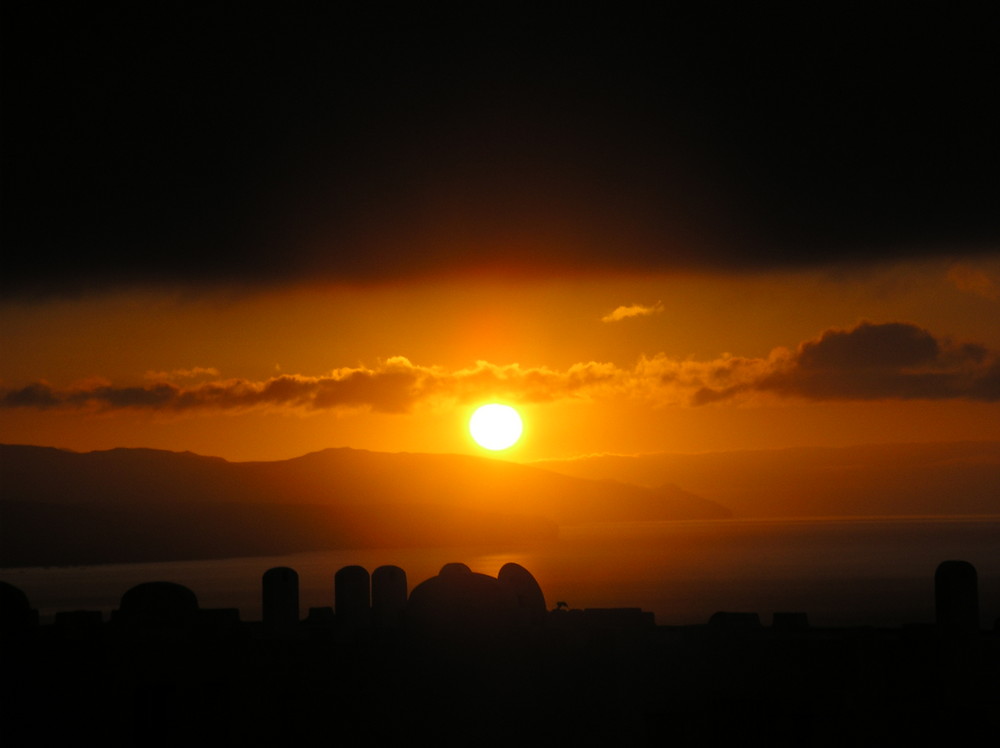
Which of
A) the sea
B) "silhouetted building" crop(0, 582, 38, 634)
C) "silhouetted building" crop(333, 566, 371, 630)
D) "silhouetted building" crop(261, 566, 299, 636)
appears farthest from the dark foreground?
the sea


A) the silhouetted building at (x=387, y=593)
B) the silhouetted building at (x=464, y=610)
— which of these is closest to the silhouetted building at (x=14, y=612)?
the silhouetted building at (x=464, y=610)

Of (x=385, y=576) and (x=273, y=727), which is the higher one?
(x=385, y=576)

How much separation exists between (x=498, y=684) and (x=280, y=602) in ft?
21.5

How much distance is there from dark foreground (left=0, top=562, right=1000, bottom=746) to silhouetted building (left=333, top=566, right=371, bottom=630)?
14.2 ft

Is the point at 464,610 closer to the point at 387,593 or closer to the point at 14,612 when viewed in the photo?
the point at 387,593

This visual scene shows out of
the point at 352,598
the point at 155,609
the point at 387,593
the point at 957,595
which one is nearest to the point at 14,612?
the point at 155,609

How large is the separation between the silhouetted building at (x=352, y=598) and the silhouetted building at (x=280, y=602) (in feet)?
4.02

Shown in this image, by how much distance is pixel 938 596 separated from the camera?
17.0 metres

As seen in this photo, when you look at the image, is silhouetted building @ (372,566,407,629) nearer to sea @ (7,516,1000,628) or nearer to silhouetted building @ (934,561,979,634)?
silhouetted building @ (934,561,979,634)

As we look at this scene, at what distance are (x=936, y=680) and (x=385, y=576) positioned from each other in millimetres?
10626

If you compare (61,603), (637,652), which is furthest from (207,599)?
(637,652)

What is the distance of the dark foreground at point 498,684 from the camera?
1458cm

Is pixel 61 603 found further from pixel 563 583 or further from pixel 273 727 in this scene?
pixel 273 727

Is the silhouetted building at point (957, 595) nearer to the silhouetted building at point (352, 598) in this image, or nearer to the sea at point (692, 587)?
the silhouetted building at point (352, 598)
